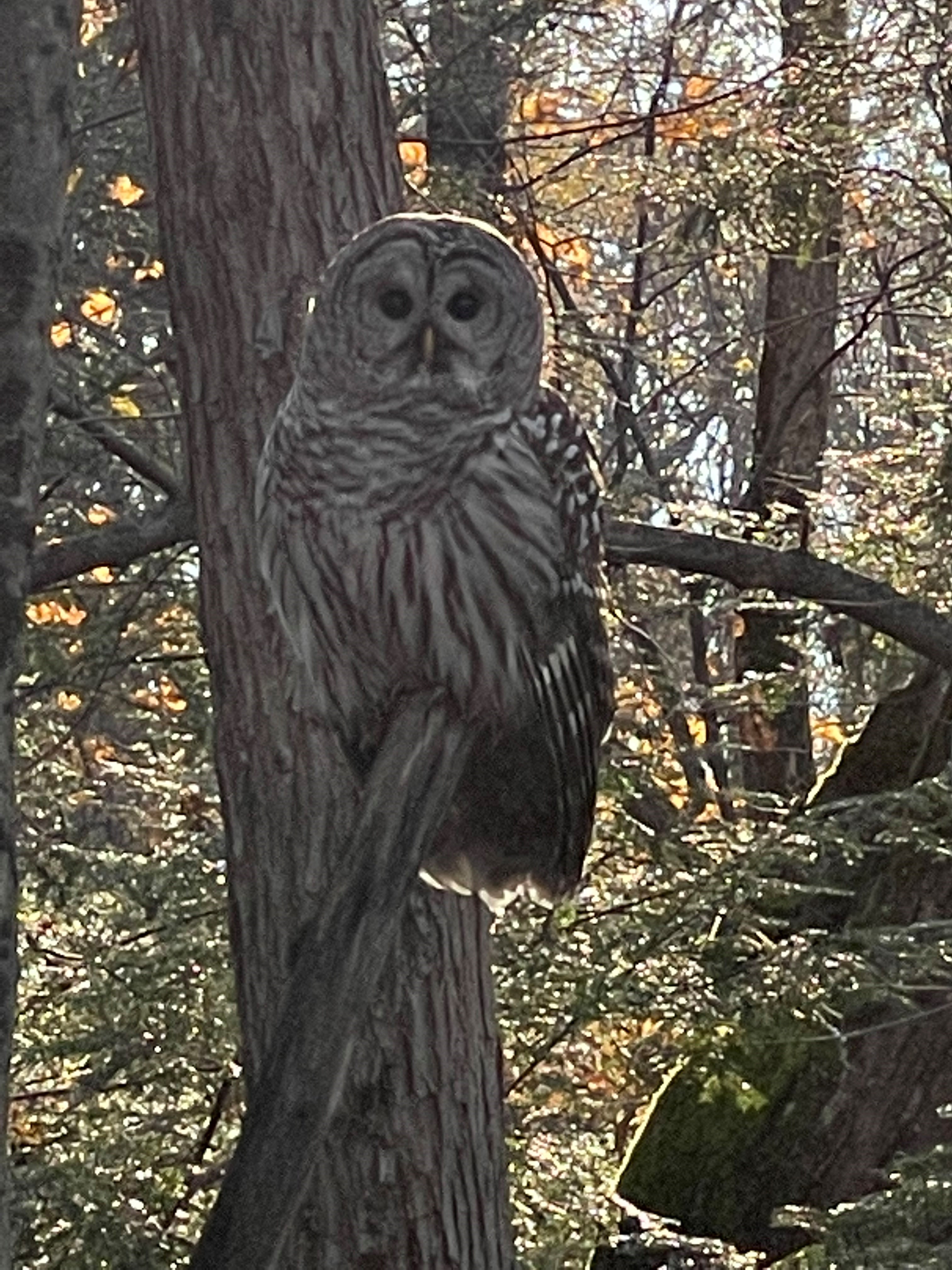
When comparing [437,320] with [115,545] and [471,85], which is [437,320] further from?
[471,85]

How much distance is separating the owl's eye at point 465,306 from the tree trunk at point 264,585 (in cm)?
177

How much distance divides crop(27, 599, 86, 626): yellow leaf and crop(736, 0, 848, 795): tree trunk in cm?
260

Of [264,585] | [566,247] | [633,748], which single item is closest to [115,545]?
[264,585]

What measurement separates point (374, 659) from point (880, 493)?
388 centimetres

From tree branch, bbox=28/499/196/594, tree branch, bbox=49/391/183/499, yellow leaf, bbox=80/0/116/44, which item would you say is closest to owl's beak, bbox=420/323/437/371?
tree branch, bbox=28/499/196/594

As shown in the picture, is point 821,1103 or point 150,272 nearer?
point 821,1103

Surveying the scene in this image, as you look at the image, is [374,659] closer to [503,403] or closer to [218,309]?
[503,403]

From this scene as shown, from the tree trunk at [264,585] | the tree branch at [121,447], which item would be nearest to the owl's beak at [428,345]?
the tree trunk at [264,585]

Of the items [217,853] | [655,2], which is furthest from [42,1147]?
[655,2]

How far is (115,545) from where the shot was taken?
21.5 feet

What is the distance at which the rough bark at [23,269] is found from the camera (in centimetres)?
314

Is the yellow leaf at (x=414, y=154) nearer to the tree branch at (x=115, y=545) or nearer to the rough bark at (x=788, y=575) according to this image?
the rough bark at (x=788, y=575)

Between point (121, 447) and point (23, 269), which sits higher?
point (121, 447)

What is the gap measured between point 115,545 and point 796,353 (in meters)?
5.71
